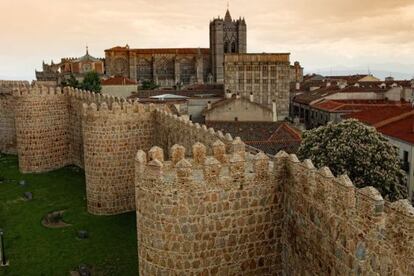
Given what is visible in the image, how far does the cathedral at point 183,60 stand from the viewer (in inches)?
3979

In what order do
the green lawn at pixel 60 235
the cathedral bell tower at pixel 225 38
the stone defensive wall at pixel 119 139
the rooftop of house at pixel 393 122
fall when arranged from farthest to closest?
the cathedral bell tower at pixel 225 38
the rooftop of house at pixel 393 122
the stone defensive wall at pixel 119 139
the green lawn at pixel 60 235

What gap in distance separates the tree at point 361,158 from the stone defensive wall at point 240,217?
9766 mm

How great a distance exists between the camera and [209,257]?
29.4ft

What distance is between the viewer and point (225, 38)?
360 ft

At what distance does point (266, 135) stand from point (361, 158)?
12519 millimetres

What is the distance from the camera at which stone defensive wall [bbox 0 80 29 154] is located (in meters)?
30.8

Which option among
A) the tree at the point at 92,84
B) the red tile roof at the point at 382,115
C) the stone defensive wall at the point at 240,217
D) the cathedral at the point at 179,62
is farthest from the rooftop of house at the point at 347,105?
the stone defensive wall at the point at 240,217

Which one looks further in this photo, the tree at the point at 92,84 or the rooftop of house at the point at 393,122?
the tree at the point at 92,84

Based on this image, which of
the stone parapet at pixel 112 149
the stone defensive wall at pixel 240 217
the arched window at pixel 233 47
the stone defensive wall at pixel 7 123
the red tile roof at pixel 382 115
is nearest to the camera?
the stone defensive wall at pixel 240 217

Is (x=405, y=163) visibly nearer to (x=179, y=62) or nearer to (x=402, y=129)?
(x=402, y=129)

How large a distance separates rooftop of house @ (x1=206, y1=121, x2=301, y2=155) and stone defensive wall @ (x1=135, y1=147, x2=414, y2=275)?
1850 cm

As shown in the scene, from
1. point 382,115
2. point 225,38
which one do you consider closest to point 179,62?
point 225,38

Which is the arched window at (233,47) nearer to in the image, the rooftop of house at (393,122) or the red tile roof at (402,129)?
the rooftop of house at (393,122)

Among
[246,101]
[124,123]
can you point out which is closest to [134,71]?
[246,101]
